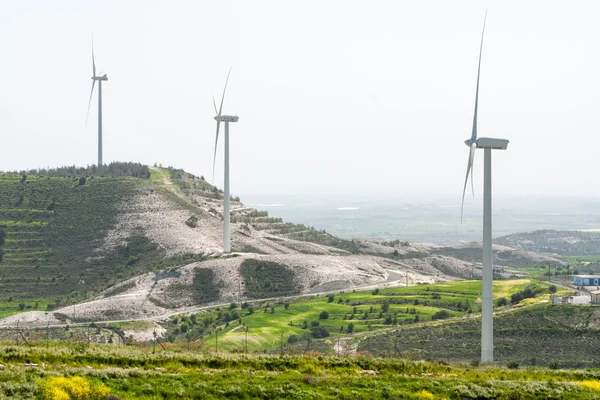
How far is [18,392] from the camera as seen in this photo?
101 ft

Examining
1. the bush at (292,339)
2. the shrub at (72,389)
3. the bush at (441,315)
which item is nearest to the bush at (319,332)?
the bush at (292,339)

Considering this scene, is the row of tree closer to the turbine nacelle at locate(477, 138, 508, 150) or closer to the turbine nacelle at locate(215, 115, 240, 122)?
the turbine nacelle at locate(215, 115, 240, 122)

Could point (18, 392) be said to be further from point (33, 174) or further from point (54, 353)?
point (33, 174)

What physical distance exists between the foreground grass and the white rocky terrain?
173 feet

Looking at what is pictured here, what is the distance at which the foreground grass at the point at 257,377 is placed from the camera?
33.5 metres

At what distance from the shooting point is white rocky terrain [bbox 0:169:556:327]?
98.5 meters

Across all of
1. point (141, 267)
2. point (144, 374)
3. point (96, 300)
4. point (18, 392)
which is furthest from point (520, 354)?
point (141, 267)

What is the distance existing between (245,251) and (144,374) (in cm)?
9477

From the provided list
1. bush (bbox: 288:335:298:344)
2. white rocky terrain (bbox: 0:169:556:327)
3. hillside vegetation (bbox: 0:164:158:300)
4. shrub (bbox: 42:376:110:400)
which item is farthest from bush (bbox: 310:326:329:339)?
shrub (bbox: 42:376:110:400)

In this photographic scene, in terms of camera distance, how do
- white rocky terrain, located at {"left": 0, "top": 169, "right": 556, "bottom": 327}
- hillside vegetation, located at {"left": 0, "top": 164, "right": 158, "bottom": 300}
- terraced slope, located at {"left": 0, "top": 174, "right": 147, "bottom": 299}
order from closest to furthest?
white rocky terrain, located at {"left": 0, "top": 169, "right": 556, "bottom": 327}
hillside vegetation, located at {"left": 0, "top": 164, "right": 158, "bottom": 300}
terraced slope, located at {"left": 0, "top": 174, "right": 147, "bottom": 299}

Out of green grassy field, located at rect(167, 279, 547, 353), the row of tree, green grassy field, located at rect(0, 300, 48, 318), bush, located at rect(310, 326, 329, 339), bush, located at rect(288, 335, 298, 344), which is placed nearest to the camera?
bush, located at rect(288, 335, 298, 344)

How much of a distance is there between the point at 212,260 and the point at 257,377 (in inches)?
3058

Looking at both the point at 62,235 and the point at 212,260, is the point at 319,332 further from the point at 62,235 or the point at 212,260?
the point at 62,235

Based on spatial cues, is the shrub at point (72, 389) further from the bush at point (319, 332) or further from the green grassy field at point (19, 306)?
the green grassy field at point (19, 306)
